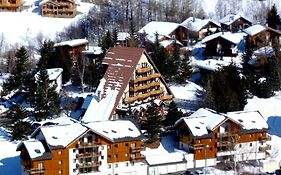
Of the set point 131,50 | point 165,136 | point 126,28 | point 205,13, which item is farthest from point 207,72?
point 205,13

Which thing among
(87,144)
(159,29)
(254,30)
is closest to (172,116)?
(87,144)

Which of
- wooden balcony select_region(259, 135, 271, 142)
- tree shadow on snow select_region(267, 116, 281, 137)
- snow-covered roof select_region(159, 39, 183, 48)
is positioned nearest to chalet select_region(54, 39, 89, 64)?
snow-covered roof select_region(159, 39, 183, 48)

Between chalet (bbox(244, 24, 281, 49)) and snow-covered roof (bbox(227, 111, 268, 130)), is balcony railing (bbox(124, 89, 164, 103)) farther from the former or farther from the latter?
chalet (bbox(244, 24, 281, 49))

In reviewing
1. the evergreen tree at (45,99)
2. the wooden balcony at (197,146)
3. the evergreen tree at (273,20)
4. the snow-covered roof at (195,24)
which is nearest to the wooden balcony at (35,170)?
the evergreen tree at (45,99)

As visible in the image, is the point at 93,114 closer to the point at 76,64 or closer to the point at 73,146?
the point at 73,146

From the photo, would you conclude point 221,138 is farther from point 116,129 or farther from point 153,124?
point 116,129

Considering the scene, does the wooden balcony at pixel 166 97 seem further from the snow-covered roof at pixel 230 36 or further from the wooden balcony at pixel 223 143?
the snow-covered roof at pixel 230 36
